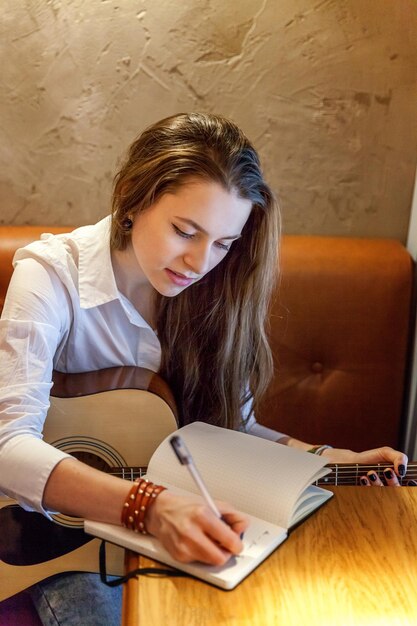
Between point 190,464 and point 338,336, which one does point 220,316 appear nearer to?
point 338,336

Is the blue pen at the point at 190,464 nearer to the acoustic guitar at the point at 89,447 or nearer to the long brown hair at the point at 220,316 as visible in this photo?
the acoustic guitar at the point at 89,447

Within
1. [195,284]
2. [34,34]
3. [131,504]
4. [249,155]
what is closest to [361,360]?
[195,284]

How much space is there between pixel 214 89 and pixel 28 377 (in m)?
0.86

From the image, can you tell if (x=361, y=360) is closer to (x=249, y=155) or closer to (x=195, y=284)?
(x=195, y=284)

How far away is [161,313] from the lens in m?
1.37

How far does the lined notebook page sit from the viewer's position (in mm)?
980

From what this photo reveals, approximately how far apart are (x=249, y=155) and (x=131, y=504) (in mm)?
572

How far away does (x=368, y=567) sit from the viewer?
0.92 metres

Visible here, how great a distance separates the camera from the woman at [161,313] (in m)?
0.99

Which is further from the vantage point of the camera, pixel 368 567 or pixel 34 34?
pixel 34 34

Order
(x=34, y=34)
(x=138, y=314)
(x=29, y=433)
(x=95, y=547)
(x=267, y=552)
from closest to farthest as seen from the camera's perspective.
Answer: (x=267, y=552) → (x=29, y=433) → (x=95, y=547) → (x=138, y=314) → (x=34, y=34)

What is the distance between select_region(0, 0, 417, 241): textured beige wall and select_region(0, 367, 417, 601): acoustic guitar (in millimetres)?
595

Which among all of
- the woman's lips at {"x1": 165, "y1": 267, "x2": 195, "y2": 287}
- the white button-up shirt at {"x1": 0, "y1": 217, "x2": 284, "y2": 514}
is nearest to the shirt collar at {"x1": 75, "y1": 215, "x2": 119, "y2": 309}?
the white button-up shirt at {"x1": 0, "y1": 217, "x2": 284, "y2": 514}

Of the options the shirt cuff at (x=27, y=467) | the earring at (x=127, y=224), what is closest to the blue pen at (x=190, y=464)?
the shirt cuff at (x=27, y=467)
